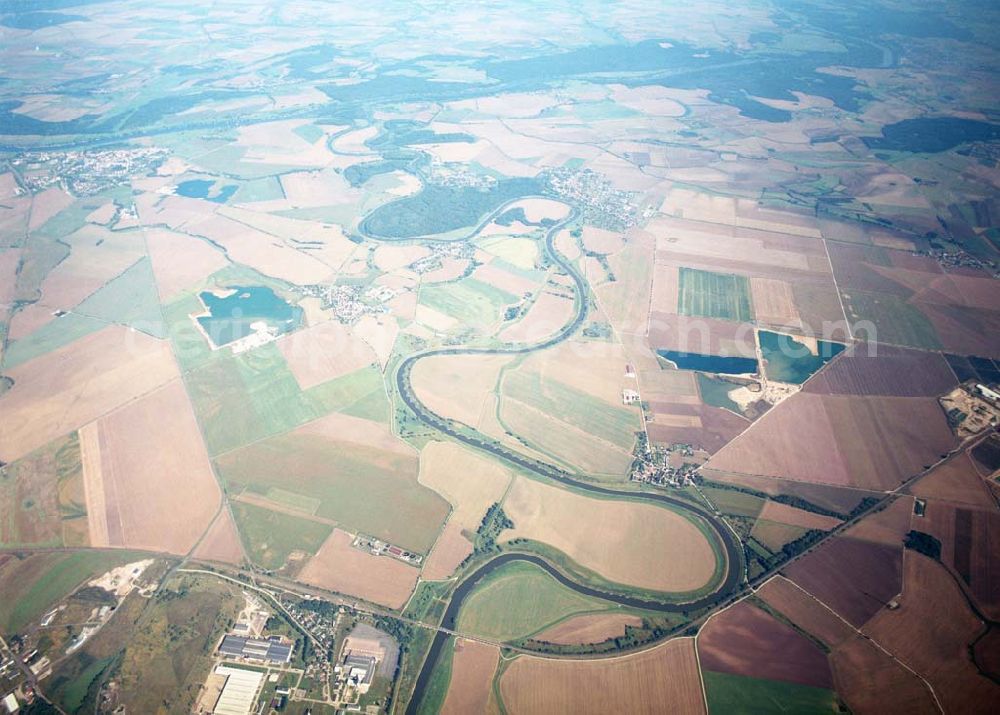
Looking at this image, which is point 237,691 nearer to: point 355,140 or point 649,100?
point 355,140

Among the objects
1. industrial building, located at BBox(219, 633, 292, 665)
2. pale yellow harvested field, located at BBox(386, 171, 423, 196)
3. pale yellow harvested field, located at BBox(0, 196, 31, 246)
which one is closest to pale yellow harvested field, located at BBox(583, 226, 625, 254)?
pale yellow harvested field, located at BBox(386, 171, 423, 196)

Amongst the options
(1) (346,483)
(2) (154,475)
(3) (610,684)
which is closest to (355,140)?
(2) (154,475)

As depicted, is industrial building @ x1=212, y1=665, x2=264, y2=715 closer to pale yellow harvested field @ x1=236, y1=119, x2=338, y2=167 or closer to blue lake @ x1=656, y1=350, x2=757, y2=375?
blue lake @ x1=656, y1=350, x2=757, y2=375

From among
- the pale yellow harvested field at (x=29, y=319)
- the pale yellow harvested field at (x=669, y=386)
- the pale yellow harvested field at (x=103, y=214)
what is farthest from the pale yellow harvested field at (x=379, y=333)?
the pale yellow harvested field at (x=103, y=214)

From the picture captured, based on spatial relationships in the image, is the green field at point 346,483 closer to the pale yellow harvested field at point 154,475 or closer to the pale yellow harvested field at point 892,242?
the pale yellow harvested field at point 154,475

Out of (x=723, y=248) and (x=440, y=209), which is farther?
(x=440, y=209)
